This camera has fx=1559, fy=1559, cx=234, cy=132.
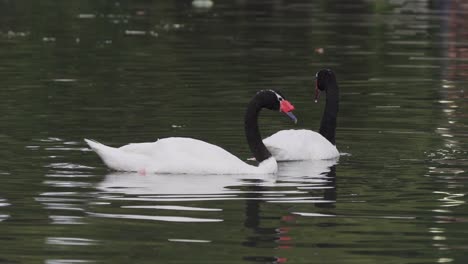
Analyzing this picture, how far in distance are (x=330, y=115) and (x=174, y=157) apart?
409 cm

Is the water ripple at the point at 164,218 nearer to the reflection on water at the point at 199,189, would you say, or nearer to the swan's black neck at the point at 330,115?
the reflection on water at the point at 199,189

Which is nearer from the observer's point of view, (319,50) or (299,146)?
(299,146)

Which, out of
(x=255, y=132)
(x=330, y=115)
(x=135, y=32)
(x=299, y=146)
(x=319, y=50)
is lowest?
(x=319, y=50)

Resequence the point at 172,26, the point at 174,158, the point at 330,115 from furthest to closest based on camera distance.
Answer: the point at 172,26, the point at 330,115, the point at 174,158

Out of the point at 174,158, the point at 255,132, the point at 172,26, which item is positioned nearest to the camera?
the point at 174,158

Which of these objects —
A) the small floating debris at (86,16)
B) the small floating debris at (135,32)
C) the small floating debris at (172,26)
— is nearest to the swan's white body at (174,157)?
the small floating debris at (135,32)

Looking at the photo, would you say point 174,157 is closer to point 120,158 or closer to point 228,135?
point 120,158

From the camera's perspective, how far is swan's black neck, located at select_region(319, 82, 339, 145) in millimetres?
21000

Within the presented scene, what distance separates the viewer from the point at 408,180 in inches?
684

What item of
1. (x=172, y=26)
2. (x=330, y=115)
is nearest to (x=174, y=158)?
(x=330, y=115)

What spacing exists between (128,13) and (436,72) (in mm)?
17287

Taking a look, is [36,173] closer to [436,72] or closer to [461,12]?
[436,72]

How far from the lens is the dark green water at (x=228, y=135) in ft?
Answer: 44.7

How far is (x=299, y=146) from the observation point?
19.7 m
